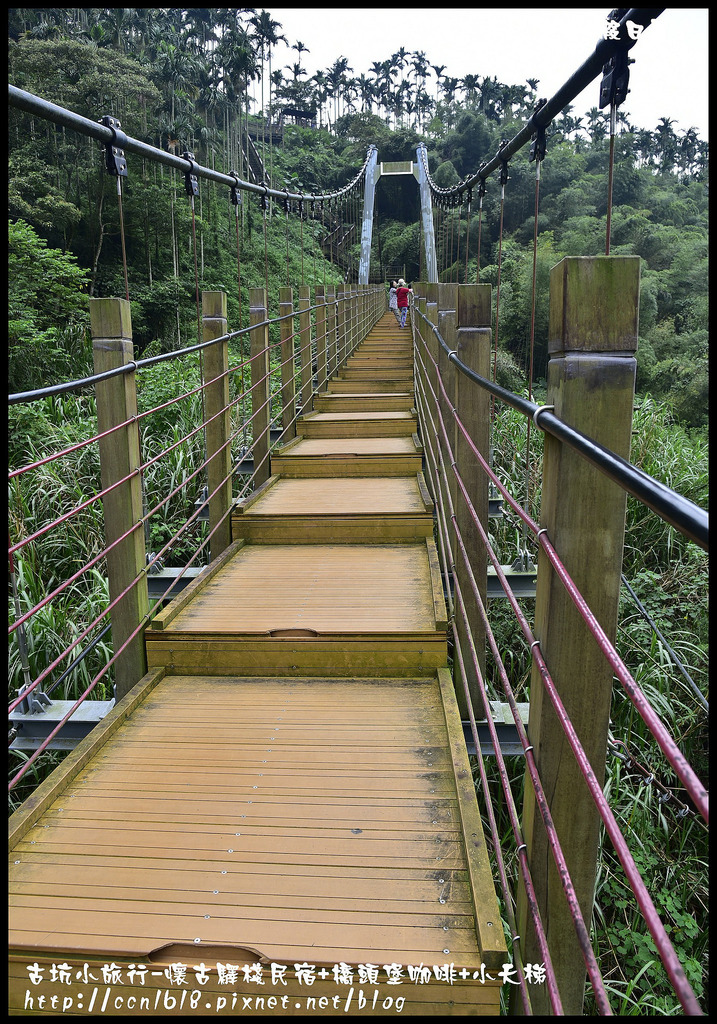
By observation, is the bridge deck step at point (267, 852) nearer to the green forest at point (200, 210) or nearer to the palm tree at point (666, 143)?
the green forest at point (200, 210)

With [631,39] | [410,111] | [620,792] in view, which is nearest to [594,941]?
[620,792]

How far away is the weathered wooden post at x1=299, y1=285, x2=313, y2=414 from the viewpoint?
5.17 metres

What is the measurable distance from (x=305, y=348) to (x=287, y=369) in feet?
2.14

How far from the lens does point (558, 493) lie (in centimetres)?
94

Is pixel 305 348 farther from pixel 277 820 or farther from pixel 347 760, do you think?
pixel 277 820

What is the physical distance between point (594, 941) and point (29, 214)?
15554 mm

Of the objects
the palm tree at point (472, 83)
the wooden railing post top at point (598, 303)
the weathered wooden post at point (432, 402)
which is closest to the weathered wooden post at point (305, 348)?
the weathered wooden post at point (432, 402)

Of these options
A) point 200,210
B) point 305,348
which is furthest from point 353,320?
point 200,210

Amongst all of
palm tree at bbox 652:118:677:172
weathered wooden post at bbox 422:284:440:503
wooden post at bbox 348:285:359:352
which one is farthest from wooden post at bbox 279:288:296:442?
palm tree at bbox 652:118:677:172

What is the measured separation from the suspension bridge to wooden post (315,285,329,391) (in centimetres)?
332

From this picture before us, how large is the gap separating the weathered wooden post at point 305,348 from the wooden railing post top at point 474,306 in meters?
3.03

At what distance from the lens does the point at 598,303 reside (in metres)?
0.89

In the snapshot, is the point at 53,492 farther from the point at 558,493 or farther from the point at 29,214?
the point at 29,214

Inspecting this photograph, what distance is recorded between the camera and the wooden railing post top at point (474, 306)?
198 centimetres
